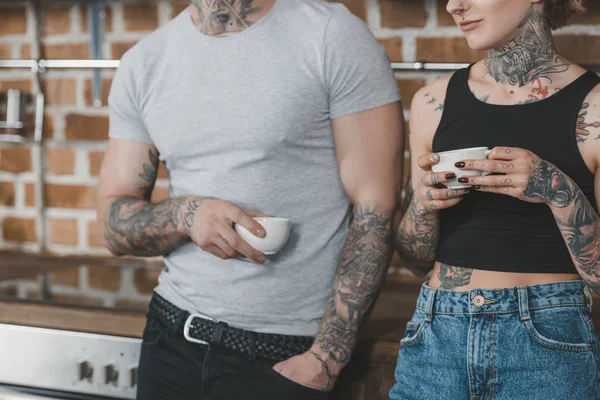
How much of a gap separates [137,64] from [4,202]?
2.80ft

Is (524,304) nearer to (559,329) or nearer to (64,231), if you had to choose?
(559,329)

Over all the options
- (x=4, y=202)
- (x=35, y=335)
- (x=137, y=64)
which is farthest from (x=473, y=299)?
(x=4, y=202)

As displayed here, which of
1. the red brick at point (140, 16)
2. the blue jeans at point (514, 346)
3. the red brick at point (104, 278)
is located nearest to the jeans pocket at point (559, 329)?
the blue jeans at point (514, 346)

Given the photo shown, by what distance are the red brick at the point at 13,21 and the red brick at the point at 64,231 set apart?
482 millimetres

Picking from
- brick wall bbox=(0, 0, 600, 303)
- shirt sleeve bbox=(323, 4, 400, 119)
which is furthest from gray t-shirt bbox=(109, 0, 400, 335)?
brick wall bbox=(0, 0, 600, 303)

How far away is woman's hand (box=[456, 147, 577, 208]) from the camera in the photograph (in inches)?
30.0

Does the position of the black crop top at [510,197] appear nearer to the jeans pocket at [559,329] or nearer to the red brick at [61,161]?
the jeans pocket at [559,329]

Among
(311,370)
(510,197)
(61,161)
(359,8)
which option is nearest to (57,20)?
(61,161)

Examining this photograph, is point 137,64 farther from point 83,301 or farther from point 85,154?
point 85,154

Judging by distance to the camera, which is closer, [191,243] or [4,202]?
[191,243]

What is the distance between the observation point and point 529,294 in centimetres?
82

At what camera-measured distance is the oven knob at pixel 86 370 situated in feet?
3.98

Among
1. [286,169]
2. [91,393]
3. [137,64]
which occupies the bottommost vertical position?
[91,393]

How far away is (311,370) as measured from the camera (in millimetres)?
973
